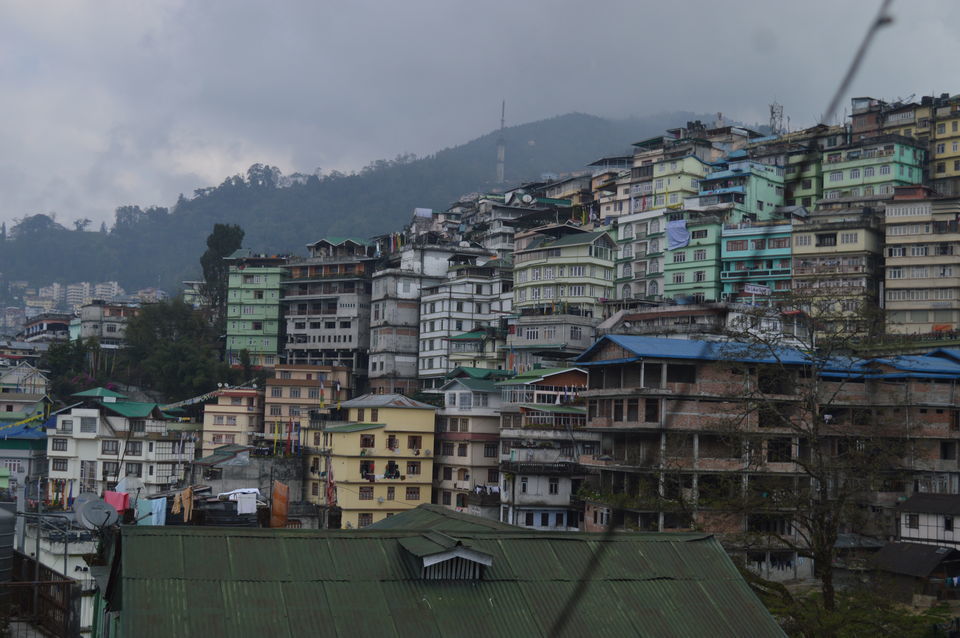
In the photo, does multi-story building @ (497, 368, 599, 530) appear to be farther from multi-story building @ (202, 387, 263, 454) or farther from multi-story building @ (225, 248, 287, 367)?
multi-story building @ (225, 248, 287, 367)

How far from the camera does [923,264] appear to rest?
50.8m

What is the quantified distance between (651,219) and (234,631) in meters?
50.1

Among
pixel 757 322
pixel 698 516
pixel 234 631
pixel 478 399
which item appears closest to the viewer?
pixel 234 631

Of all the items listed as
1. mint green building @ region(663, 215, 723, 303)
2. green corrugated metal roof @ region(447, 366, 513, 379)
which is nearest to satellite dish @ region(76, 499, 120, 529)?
green corrugated metal roof @ region(447, 366, 513, 379)

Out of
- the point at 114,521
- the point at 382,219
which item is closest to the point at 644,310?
the point at 114,521

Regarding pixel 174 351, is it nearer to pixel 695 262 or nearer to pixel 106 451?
pixel 106 451

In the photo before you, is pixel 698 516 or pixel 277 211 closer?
pixel 698 516

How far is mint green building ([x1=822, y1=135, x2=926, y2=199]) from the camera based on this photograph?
189 ft

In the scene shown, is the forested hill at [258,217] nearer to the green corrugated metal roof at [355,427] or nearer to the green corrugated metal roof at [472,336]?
the green corrugated metal roof at [472,336]

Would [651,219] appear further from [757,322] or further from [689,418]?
[757,322]

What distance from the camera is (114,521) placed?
1709cm

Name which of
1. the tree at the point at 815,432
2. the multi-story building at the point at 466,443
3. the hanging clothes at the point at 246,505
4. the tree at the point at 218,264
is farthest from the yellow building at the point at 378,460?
the tree at the point at 218,264

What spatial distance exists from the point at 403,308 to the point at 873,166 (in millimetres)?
31151

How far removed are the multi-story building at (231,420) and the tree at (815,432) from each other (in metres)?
31.9
